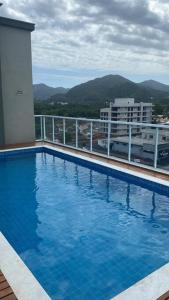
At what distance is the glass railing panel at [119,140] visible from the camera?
19.5 ft

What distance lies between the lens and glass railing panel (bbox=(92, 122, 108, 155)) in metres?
6.60

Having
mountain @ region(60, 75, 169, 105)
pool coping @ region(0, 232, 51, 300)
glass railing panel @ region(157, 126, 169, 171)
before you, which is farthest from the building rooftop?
mountain @ region(60, 75, 169, 105)

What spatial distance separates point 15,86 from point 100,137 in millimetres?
3600

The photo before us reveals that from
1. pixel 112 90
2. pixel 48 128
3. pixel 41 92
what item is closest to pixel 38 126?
pixel 48 128

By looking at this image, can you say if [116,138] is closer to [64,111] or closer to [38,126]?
[64,111]

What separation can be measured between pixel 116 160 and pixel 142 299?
180 inches

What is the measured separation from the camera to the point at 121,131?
607 centimetres

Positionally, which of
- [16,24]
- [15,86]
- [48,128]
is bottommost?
[48,128]

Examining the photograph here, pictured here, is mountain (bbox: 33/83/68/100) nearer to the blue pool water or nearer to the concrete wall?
the concrete wall

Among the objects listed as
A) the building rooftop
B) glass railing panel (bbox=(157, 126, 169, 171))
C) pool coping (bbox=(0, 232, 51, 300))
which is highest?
the building rooftop

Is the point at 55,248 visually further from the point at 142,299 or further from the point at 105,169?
the point at 105,169

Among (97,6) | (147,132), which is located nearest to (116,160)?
(147,132)

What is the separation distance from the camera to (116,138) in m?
6.32

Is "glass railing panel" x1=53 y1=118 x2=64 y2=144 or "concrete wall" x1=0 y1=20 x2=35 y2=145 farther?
"glass railing panel" x1=53 y1=118 x2=64 y2=144
